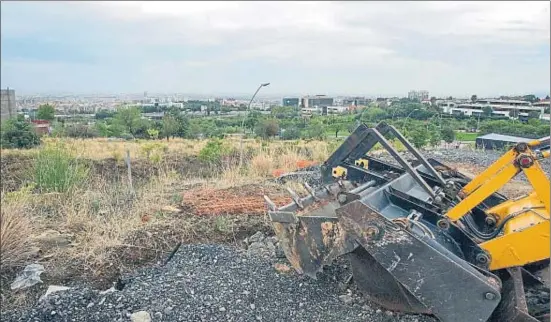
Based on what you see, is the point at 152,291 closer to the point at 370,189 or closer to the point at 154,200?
the point at 370,189

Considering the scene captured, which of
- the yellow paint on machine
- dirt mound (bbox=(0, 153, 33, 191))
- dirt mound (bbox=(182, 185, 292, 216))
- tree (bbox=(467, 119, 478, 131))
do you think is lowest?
dirt mound (bbox=(0, 153, 33, 191))

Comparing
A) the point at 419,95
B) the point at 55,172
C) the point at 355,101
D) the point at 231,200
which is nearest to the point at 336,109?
the point at 355,101

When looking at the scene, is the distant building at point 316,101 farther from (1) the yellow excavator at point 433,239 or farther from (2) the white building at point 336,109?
(1) the yellow excavator at point 433,239

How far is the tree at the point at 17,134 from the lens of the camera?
15102mm

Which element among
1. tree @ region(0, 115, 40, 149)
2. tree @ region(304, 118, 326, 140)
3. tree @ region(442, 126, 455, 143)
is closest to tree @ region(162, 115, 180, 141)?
tree @ region(0, 115, 40, 149)

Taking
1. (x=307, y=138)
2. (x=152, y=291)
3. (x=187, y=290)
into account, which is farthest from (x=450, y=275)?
(x=307, y=138)

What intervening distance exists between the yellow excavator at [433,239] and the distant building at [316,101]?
668cm

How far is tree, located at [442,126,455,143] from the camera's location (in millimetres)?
11500

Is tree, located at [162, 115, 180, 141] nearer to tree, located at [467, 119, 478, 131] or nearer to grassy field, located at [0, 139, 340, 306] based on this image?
grassy field, located at [0, 139, 340, 306]

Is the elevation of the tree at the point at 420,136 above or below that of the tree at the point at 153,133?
above

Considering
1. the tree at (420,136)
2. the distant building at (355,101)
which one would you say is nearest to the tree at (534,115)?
the distant building at (355,101)

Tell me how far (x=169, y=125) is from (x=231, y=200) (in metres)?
11.3

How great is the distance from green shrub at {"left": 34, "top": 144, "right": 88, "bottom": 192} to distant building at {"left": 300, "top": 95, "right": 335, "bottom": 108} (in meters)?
5.36

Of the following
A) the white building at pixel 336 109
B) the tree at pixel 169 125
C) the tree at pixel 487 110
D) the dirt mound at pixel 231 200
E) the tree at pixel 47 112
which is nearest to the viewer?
the dirt mound at pixel 231 200
